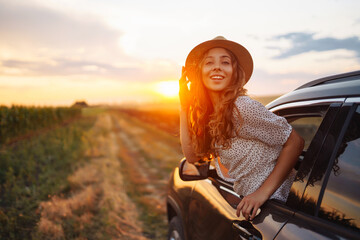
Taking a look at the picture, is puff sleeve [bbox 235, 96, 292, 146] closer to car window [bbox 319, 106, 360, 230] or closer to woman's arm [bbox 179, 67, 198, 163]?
car window [bbox 319, 106, 360, 230]

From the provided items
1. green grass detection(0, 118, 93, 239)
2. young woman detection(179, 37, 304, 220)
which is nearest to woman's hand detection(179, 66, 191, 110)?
young woman detection(179, 37, 304, 220)

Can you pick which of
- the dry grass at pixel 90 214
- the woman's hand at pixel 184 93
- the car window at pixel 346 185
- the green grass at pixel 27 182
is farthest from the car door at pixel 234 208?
the green grass at pixel 27 182

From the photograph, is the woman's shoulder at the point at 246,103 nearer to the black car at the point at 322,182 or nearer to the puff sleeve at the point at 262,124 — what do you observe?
the puff sleeve at the point at 262,124

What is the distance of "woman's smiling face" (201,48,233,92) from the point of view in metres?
1.95

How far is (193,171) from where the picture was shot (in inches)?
96.2

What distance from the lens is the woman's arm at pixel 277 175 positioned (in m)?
1.60

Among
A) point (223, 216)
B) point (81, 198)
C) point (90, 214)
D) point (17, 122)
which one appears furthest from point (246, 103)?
point (17, 122)

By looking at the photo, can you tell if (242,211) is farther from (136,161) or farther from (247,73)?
(136,161)

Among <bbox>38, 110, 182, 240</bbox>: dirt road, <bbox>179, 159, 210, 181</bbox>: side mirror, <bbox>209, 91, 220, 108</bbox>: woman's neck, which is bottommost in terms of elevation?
<bbox>38, 110, 182, 240</bbox>: dirt road

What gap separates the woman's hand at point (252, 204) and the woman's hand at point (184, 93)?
2.60 feet

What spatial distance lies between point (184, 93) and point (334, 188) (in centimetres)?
117

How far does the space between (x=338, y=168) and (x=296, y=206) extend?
0.93ft

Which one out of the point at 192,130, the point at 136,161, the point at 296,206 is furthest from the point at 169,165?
the point at 296,206

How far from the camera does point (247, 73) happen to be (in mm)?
2186
